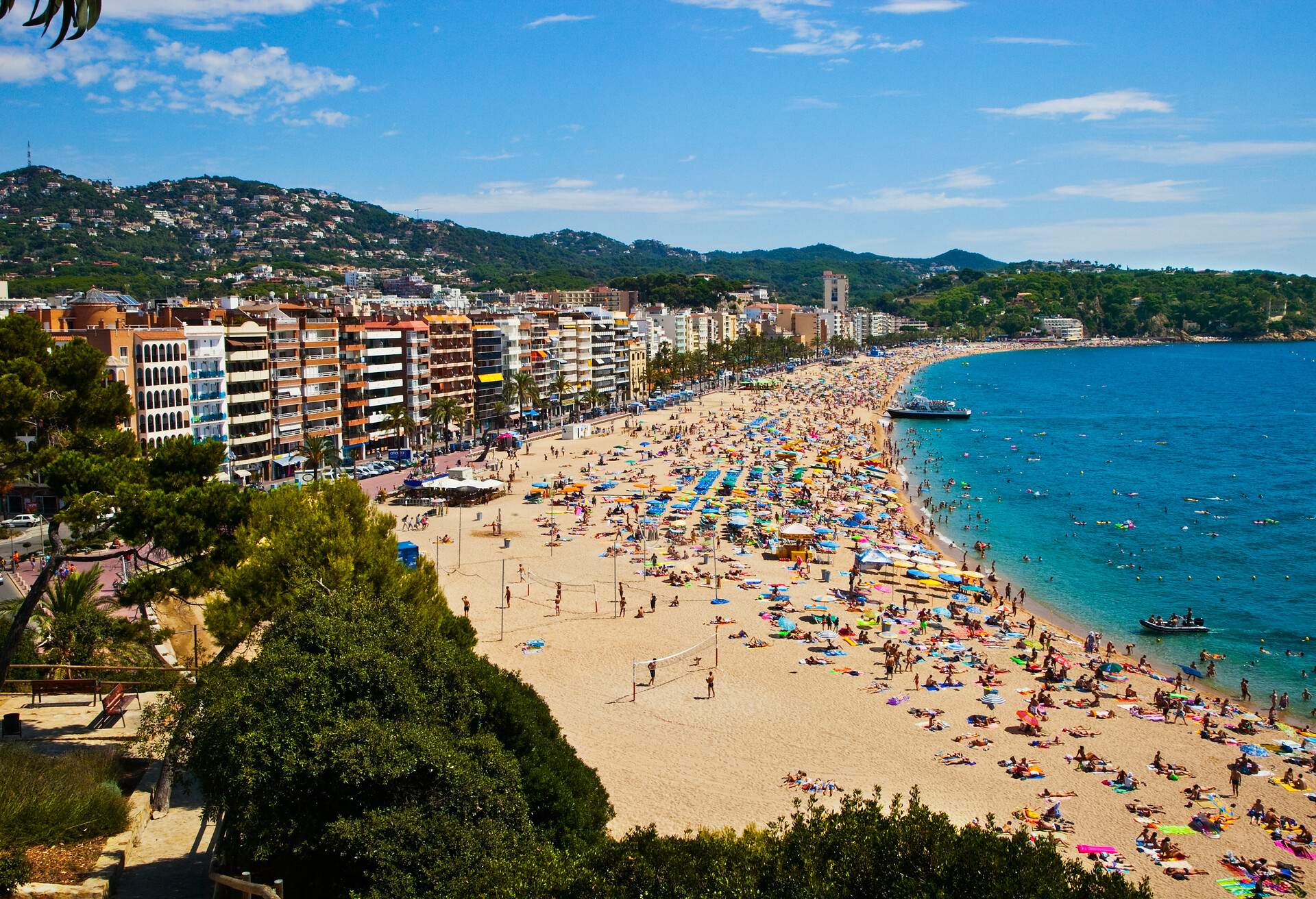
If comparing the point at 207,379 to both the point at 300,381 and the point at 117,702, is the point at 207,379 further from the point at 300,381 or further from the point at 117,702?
the point at 117,702

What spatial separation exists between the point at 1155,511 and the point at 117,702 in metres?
50.6

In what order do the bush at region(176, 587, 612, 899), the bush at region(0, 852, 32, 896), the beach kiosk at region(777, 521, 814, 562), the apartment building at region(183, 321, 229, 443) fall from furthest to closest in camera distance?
the apartment building at region(183, 321, 229, 443), the beach kiosk at region(777, 521, 814, 562), the bush at region(176, 587, 612, 899), the bush at region(0, 852, 32, 896)

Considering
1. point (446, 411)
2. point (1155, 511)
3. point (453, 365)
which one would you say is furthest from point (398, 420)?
point (1155, 511)

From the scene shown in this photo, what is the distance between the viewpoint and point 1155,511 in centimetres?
5362

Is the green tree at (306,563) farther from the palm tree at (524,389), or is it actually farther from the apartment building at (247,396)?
the palm tree at (524,389)

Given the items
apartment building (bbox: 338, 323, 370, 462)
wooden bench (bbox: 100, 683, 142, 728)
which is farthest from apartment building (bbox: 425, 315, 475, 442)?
wooden bench (bbox: 100, 683, 142, 728)

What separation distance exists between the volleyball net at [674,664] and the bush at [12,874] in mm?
15377

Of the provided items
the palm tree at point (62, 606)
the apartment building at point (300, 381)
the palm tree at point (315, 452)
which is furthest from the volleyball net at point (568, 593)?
the apartment building at point (300, 381)

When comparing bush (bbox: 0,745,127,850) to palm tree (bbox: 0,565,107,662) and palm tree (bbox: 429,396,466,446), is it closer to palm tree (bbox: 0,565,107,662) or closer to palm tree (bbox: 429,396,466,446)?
palm tree (bbox: 0,565,107,662)

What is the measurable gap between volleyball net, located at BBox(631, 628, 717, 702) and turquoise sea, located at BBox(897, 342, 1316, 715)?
45.3 feet

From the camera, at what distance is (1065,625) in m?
33.8

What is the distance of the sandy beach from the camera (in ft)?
65.5

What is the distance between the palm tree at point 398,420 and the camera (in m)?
61.6

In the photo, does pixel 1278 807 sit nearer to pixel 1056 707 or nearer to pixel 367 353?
pixel 1056 707
